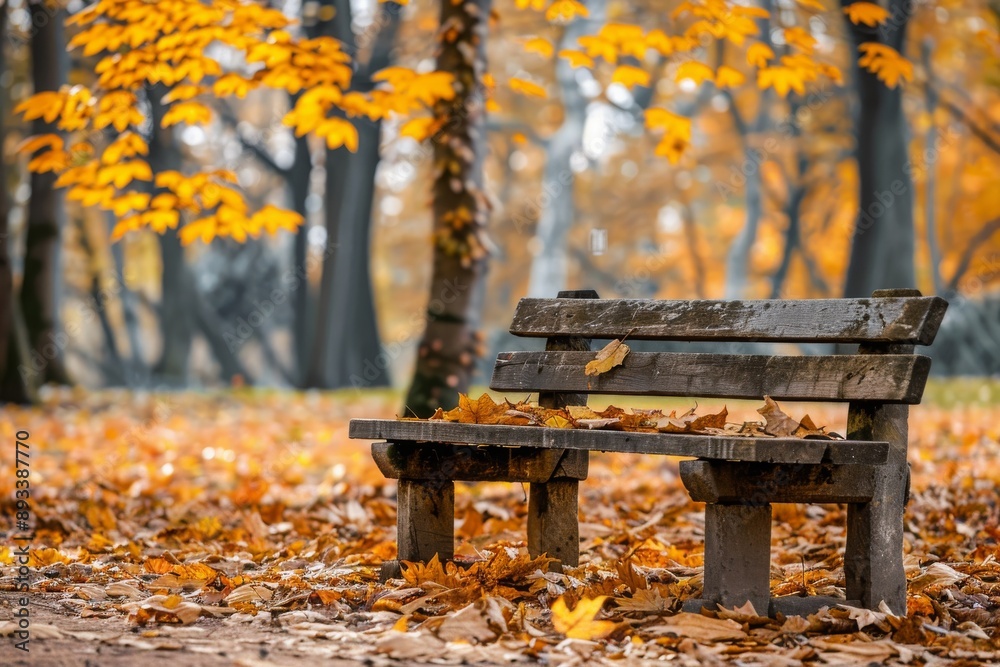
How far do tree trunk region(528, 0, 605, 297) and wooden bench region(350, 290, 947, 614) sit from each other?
17624 mm

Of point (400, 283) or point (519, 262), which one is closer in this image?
point (519, 262)

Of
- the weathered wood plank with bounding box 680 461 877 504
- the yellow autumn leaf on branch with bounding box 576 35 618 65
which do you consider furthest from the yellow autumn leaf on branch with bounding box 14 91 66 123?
the weathered wood plank with bounding box 680 461 877 504

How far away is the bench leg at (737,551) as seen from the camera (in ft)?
11.6

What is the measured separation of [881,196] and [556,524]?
11045mm

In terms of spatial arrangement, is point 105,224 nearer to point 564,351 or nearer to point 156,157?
point 156,157

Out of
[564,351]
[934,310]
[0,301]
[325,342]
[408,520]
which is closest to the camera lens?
[934,310]

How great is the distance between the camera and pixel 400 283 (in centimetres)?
3634

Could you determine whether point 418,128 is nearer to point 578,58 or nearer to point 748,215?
point 578,58

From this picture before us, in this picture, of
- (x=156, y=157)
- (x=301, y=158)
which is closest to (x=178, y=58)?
(x=156, y=157)

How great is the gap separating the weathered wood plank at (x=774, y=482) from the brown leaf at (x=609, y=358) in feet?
2.47

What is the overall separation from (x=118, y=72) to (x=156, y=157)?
42.6 feet

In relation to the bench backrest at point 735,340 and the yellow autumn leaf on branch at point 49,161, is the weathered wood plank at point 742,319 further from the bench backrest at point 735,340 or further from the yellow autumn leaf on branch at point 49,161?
the yellow autumn leaf on branch at point 49,161

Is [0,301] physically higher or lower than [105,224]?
lower

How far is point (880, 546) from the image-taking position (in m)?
3.67
